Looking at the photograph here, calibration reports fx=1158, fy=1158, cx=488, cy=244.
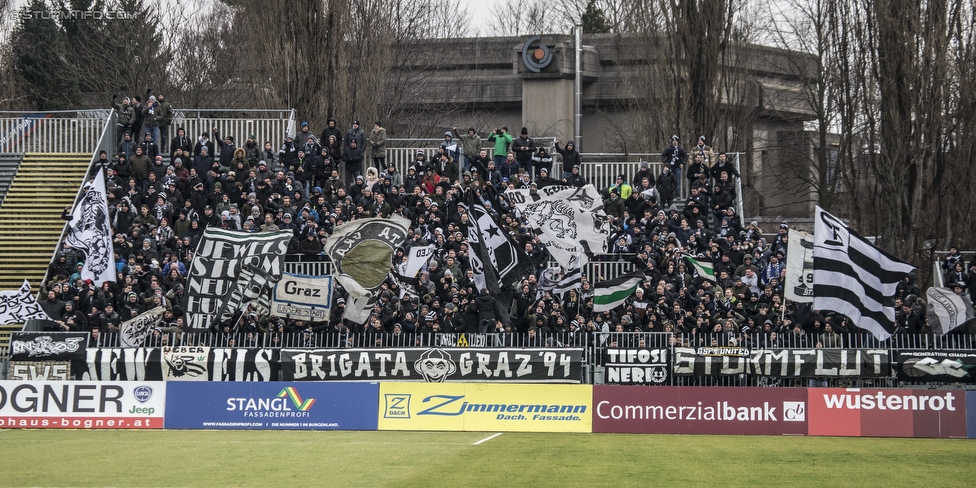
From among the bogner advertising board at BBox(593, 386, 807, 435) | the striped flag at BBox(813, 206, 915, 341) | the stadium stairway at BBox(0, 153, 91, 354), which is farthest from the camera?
the stadium stairway at BBox(0, 153, 91, 354)

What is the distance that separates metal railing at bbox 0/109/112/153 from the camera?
125ft

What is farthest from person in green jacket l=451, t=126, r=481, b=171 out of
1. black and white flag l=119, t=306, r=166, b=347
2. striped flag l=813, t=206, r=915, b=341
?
striped flag l=813, t=206, r=915, b=341

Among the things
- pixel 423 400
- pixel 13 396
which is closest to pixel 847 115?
pixel 423 400

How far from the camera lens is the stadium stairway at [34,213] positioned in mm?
33188

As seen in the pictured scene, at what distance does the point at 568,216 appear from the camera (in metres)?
28.4

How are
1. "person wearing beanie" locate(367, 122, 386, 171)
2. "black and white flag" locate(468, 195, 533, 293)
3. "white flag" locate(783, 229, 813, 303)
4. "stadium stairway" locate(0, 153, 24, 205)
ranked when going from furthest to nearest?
1. "stadium stairway" locate(0, 153, 24, 205)
2. "person wearing beanie" locate(367, 122, 386, 171)
3. "black and white flag" locate(468, 195, 533, 293)
4. "white flag" locate(783, 229, 813, 303)

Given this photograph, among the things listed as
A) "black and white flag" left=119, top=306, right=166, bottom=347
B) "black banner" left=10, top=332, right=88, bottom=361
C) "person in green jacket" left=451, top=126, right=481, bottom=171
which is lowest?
"black banner" left=10, top=332, right=88, bottom=361

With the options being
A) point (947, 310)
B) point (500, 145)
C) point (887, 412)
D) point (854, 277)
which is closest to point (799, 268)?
point (854, 277)

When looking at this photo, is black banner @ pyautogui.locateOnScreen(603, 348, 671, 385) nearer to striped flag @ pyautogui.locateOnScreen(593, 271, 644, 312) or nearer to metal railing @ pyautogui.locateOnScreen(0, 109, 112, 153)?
striped flag @ pyautogui.locateOnScreen(593, 271, 644, 312)

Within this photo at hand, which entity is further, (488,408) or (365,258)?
(365,258)

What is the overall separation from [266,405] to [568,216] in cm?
872

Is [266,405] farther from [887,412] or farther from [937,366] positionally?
[937,366]

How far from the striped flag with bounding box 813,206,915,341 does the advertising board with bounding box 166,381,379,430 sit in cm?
952

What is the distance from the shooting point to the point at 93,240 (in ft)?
94.6
